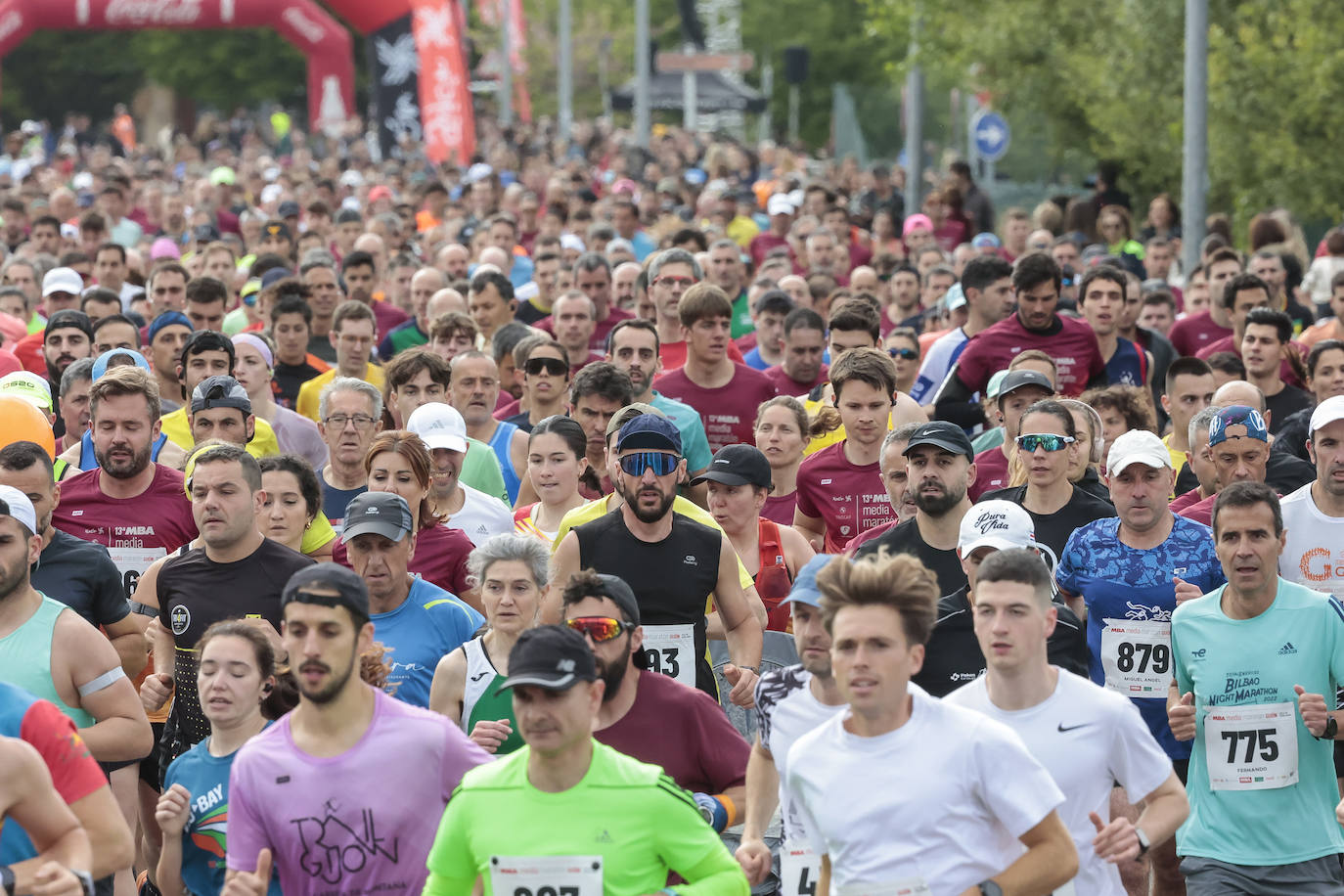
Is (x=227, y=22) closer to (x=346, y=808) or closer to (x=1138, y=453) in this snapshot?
(x=1138, y=453)

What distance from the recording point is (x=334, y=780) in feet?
17.8

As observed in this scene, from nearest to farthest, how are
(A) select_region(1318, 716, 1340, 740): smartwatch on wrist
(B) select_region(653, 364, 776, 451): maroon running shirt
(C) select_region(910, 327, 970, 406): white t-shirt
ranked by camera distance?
(A) select_region(1318, 716, 1340, 740): smartwatch on wrist
(B) select_region(653, 364, 776, 451): maroon running shirt
(C) select_region(910, 327, 970, 406): white t-shirt

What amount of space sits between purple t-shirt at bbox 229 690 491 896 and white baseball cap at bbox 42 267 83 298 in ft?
30.3

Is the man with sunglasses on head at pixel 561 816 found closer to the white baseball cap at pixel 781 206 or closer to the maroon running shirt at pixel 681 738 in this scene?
the maroon running shirt at pixel 681 738

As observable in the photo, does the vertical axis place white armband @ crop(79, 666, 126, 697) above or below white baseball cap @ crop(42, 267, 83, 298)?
below

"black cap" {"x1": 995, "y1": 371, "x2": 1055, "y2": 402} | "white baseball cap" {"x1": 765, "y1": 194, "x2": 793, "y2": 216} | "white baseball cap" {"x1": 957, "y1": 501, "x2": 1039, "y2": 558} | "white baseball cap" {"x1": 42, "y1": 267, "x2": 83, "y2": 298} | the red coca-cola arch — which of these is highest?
the red coca-cola arch

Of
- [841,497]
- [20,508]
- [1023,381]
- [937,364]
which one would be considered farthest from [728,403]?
[20,508]

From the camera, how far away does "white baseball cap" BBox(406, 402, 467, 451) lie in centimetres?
881

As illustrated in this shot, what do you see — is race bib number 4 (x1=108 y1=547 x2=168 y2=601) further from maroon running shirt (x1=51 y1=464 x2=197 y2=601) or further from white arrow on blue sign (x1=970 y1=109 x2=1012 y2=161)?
Result: white arrow on blue sign (x1=970 y1=109 x2=1012 y2=161)

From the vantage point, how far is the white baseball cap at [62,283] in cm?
1415

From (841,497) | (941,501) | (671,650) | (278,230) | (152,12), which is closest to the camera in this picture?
(671,650)

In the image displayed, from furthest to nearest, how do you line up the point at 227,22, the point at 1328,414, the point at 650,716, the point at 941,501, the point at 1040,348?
1. the point at 227,22
2. the point at 1040,348
3. the point at 1328,414
4. the point at 941,501
5. the point at 650,716

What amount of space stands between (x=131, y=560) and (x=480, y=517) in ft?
4.58

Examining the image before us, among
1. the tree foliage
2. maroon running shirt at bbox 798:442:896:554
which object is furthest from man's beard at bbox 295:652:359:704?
the tree foliage
